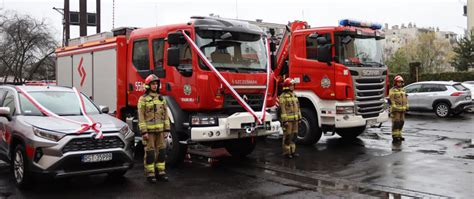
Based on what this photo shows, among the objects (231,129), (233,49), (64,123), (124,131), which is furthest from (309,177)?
(64,123)

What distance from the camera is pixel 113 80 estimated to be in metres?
10.4

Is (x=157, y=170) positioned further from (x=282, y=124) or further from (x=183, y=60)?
(x=282, y=124)

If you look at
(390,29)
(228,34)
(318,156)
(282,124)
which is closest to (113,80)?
(228,34)

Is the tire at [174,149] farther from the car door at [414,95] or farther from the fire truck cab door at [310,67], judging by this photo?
the car door at [414,95]

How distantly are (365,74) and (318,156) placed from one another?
249 centimetres

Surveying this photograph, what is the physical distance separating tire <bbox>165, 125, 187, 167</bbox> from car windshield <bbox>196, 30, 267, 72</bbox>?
1437 millimetres

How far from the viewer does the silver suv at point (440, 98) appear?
18.8 metres

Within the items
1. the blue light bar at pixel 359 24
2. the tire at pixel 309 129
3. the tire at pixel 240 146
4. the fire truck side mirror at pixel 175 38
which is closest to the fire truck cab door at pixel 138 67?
the fire truck side mirror at pixel 175 38

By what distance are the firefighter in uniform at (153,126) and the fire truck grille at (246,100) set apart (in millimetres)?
1386

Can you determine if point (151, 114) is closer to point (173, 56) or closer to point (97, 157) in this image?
point (97, 157)

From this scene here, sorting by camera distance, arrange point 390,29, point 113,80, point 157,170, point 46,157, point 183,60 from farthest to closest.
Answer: point 390,29 → point 113,80 → point 183,60 → point 157,170 → point 46,157

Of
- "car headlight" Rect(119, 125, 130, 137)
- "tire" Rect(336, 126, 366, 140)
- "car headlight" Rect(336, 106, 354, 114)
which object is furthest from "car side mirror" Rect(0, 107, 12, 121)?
"tire" Rect(336, 126, 366, 140)

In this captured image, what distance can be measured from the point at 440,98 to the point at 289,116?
12.0 m

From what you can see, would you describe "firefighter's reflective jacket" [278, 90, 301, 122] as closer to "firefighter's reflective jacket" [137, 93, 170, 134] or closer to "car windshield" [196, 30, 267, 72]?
"car windshield" [196, 30, 267, 72]
